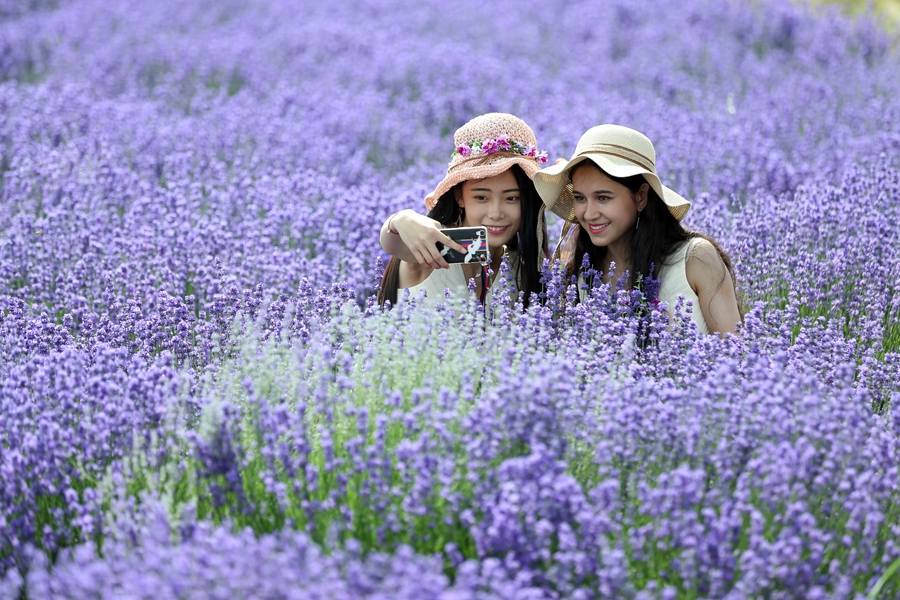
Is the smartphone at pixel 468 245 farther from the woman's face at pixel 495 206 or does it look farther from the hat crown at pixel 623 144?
the hat crown at pixel 623 144

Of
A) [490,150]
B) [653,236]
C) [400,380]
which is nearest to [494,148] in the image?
[490,150]

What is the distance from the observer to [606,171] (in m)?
3.32

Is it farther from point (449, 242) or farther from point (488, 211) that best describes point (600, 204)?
point (449, 242)

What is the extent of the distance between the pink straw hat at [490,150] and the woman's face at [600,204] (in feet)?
0.59

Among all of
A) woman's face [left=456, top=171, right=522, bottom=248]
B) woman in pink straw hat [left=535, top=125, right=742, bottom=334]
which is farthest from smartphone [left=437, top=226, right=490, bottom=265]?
woman in pink straw hat [left=535, top=125, right=742, bottom=334]

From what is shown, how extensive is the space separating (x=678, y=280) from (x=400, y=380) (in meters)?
1.36

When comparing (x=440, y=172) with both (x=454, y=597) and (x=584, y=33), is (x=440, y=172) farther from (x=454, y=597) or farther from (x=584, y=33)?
(x=584, y=33)

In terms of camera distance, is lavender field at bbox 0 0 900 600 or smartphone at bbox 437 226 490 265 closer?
lavender field at bbox 0 0 900 600

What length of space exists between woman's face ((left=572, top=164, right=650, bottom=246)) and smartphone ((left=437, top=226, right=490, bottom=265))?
17.0 inches

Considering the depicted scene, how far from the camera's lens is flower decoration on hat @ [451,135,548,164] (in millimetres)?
3551

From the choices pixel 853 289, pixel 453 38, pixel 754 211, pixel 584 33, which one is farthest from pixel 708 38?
pixel 853 289

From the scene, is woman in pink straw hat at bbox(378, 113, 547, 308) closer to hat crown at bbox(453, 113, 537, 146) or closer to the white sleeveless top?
hat crown at bbox(453, 113, 537, 146)

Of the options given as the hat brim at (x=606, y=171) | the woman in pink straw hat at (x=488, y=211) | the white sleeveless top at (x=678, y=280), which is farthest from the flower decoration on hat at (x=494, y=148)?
the white sleeveless top at (x=678, y=280)

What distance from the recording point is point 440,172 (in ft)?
17.2
